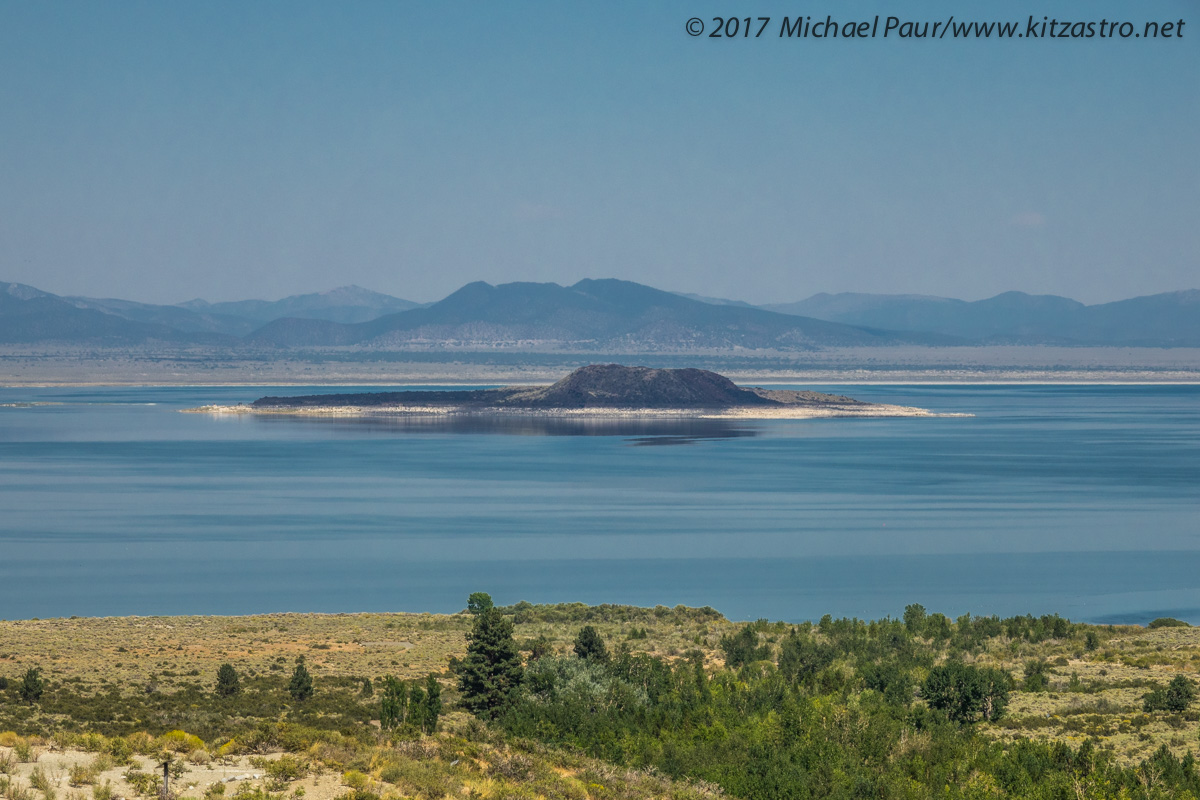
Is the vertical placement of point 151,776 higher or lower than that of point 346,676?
higher

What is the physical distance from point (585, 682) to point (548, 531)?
110ft

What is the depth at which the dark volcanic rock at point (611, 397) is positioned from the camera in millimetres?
147375

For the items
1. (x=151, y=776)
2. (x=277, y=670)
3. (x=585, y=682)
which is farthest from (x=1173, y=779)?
(x=277, y=670)

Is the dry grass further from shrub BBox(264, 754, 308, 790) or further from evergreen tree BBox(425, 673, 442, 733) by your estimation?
shrub BBox(264, 754, 308, 790)

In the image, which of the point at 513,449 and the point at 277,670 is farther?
the point at 513,449

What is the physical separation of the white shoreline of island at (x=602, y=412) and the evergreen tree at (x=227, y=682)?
371 ft

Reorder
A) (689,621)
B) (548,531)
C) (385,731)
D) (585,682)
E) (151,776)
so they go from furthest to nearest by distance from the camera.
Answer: (548,531) < (689,621) < (585,682) < (385,731) < (151,776)

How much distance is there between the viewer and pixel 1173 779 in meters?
15.1

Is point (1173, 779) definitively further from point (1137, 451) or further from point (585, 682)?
point (1137, 451)

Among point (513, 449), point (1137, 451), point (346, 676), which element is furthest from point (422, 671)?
point (1137, 451)

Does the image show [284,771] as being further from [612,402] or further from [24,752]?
[612,402]

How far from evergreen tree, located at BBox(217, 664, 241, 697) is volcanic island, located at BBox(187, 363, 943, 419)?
11474 cm

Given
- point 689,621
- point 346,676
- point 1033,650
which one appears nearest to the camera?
point 346,676

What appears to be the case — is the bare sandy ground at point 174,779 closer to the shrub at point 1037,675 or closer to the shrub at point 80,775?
the shrub at point 80,775
